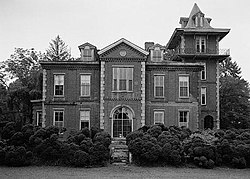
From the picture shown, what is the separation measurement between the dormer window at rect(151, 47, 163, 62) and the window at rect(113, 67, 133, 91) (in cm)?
315

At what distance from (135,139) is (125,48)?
35.9 feet

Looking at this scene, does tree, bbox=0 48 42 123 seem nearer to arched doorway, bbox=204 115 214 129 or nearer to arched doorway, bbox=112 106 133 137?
arched doorway, bbox=112 106 133 137

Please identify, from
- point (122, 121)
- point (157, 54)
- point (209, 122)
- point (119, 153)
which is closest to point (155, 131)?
point (119, 153)

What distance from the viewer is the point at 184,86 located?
3441 centimetres

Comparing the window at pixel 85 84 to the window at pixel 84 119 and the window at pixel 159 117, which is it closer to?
the window at pixel 84 119

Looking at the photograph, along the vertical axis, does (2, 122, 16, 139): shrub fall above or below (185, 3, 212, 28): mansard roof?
below

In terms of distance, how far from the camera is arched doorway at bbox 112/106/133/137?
1297 inches

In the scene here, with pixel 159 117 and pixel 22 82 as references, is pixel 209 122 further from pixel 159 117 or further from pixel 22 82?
pixel 22 82

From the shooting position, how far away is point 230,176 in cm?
2119

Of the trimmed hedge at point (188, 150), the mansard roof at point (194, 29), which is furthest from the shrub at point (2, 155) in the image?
the mansard roof at point (194, 29)

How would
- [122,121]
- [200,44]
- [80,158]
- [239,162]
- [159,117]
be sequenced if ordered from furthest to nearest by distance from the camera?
[200,44]
[159,117]
[122,121]
[239,162]
[80,158]

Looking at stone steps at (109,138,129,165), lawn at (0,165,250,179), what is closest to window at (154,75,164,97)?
stone steps at (109,138,129,165)

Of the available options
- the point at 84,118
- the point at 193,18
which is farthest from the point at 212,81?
the point at 84,118

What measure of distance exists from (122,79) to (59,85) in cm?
608
